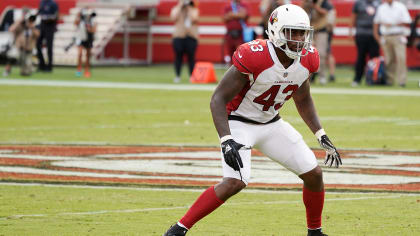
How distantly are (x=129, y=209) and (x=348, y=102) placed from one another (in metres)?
10.8

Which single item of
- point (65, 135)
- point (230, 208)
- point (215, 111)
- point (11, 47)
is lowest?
point (11, 47)

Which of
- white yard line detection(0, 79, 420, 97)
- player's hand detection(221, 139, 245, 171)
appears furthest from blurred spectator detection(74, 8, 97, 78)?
player's hand detection(221, 139, 245, 171)

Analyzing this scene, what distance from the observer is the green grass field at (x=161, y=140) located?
7.38 meters

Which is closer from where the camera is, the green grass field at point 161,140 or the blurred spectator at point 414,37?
the green grass field at point 161,140

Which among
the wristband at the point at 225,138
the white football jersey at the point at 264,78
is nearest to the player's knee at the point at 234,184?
the wristband at the point at 225,138

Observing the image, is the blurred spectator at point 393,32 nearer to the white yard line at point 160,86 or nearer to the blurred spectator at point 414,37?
the white yard line at point 160,86

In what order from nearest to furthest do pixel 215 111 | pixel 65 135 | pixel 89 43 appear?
pixel 215 111
pixel 65 135
pixel 89 43

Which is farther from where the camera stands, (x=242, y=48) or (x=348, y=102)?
(x=348, y=102)

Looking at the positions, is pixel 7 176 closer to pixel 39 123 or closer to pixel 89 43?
pixel 39 123

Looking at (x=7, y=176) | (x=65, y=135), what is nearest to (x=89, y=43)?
(x=65, y=135)

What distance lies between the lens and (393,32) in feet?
70.7

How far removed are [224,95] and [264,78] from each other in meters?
0.29

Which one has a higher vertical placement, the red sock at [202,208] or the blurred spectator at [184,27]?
the red sock at [202,208]

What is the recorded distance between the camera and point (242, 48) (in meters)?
6.60
